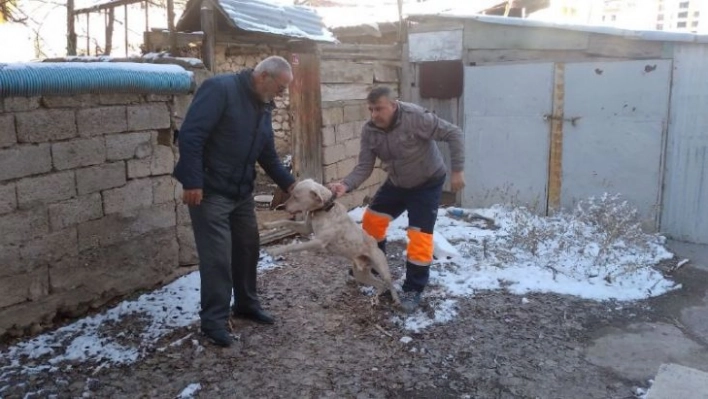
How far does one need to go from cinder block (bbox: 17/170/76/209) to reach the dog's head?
5.23 feet

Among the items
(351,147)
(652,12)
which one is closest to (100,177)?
(351,147)

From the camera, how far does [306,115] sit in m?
7.11

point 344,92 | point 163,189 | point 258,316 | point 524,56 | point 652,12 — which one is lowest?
point 258,316

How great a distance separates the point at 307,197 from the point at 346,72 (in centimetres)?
373

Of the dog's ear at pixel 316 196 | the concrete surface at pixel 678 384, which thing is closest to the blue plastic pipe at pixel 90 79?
the dog's ear at pixel 316 196

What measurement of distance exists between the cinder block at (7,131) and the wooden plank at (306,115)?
366 cm

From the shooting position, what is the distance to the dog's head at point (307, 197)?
13.8 ft

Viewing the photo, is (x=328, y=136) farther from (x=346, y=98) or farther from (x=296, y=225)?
(x=296, y=225)

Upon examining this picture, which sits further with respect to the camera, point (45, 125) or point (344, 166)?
point (344, 166)

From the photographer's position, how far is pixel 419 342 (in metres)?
4.08

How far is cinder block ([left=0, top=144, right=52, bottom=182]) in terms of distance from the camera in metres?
3.71

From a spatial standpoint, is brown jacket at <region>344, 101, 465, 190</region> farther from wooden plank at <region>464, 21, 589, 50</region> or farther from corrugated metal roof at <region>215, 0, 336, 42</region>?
wooden plank at <region>464, 21, 589, 50</region>

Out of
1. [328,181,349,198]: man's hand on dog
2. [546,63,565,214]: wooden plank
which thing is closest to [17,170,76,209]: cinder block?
[328,181,349,198]: man's hand on dog

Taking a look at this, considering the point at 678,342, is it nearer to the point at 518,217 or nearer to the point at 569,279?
the point at 569,279
